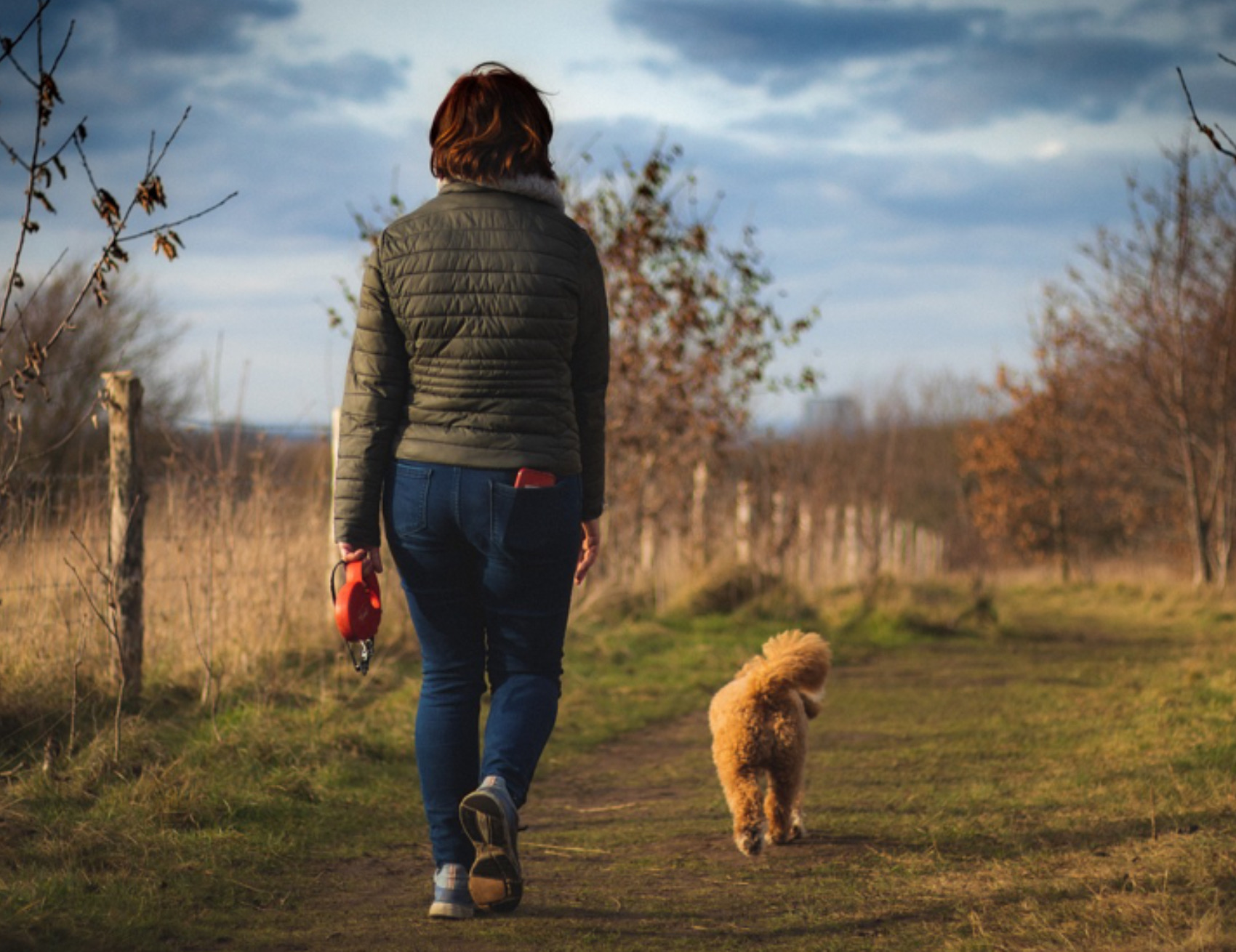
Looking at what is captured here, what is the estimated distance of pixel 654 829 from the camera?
4.73 meters

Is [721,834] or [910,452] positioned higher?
[910,452]

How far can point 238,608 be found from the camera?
718 centimetres

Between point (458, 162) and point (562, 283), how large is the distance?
0.45 meters

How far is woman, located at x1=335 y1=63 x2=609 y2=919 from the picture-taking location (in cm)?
328

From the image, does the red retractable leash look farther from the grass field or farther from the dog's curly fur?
the dog's curly fur

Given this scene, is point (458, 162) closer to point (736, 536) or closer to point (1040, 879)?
point (1040, 879)

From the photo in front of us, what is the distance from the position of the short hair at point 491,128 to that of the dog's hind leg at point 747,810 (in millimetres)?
2236

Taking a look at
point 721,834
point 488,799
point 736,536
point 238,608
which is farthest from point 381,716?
point 736,536

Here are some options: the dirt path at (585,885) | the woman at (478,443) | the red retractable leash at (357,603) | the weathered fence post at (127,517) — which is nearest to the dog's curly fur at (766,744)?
the dirt path at (585,885)

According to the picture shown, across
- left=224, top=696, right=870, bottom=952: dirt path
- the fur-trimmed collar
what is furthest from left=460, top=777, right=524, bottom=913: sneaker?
the fur-trimmed collar

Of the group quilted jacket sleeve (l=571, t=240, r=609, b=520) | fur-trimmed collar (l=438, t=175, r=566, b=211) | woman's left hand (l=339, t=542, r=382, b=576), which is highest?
fur-trimmed collar (l=438, t=175, r=566, b=211)

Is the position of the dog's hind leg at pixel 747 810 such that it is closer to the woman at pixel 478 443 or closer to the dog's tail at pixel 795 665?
the dog's tail at pixel 795 665

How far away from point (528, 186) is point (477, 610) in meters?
1.21

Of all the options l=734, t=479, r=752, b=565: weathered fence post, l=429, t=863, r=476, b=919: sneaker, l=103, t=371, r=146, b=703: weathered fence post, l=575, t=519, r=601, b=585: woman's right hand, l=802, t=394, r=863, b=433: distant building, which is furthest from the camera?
l=802, t=394, r=863, b=433: distant building
